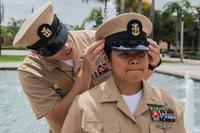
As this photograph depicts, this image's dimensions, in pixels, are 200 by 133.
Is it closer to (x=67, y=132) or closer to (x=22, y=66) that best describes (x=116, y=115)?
(x=67, y=132)

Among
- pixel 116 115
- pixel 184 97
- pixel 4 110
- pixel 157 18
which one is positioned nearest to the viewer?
pixel 116 115

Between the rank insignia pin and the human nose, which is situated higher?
the human nose

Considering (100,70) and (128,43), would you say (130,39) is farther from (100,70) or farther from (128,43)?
(100,70)

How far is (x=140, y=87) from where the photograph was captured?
236 cm

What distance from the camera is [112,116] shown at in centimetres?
223

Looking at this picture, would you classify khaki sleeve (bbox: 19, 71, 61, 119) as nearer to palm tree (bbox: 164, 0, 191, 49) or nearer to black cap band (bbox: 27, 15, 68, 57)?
black cap band (bbox: 27, 15, 68, 57)

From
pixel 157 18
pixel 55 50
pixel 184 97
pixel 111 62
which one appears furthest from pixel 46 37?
pixel 157 18

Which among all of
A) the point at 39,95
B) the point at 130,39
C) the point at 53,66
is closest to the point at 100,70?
the point at 53,66

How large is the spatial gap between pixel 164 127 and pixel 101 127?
29 cm

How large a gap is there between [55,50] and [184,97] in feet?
37.4

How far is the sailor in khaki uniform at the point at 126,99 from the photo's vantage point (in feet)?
7.29

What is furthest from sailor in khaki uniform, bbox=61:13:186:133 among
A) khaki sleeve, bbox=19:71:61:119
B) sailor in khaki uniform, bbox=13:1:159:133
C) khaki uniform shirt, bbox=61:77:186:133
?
khaki sleeve, bbox=19:71:61:119

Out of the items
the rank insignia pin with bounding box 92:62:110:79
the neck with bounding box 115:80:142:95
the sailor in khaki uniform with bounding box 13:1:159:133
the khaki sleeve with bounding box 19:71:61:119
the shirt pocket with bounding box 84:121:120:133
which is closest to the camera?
the shirt pocket with bounding box 84:121:120:133

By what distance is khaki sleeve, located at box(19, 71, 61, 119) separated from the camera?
2.79 m
